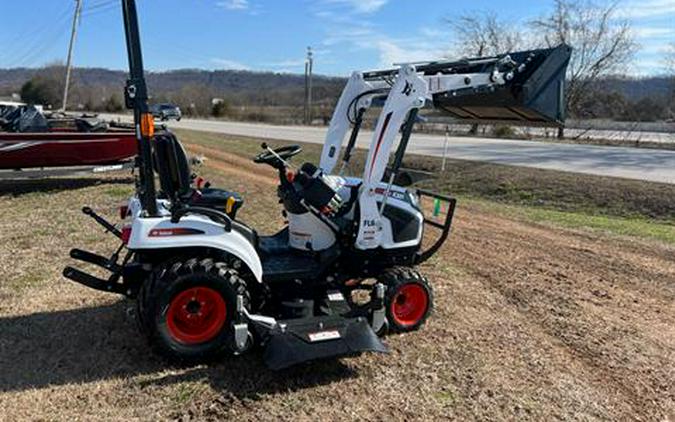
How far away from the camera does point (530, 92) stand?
4.48 meters

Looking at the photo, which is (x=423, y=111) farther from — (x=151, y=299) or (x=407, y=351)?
(x=151, y=299)

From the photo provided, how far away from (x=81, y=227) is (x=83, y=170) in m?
4.01

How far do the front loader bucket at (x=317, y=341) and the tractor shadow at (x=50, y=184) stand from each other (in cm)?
847

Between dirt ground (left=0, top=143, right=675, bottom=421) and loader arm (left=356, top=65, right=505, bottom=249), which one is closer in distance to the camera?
dirt ground (left=0, top=143, right=675, bottom=421)

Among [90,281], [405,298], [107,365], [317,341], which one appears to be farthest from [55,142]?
[317,341]

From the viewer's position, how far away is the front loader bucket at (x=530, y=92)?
450 cm

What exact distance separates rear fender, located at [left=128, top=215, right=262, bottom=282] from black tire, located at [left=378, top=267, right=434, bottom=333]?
106 cm

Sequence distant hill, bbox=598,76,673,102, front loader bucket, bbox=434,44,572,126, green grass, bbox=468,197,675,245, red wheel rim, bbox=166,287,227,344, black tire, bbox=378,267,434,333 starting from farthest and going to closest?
distant hill, bbox=598,76,673,102 < green grass, bbox=468,197,675,245 < black tire, bbox=378,267,434,333 < front loader bucket, bbox=434,44,572,126 < red wheel rim, bbox=166,287,227,344

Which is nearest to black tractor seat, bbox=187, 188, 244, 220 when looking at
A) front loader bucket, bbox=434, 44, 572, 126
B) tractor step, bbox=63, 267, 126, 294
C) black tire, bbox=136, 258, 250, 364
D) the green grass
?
black tire, bbox=136, 258, 250, 364

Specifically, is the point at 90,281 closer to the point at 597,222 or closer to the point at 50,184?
the point at 50,184

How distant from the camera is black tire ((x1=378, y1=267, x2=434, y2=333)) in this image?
4746 mm

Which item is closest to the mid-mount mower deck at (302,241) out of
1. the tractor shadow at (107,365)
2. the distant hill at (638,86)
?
the tractor shadow at (107,365)

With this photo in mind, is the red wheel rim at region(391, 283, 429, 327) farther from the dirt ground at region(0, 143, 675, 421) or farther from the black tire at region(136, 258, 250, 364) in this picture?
the black tire at region(136, 258, 250, 364)

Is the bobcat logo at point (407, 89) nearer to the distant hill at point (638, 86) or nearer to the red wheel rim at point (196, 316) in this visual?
the red wheel rim at point (196, 316)
